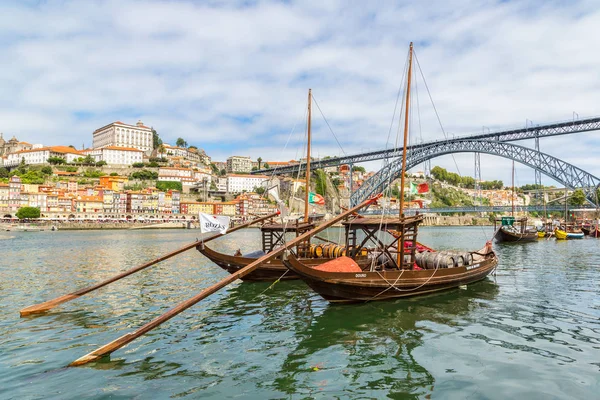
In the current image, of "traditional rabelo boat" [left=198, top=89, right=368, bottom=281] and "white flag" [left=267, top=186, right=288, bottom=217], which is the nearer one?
"white flag" [left=267, top=186, right=288, bottom=217]

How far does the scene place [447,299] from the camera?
12883mm

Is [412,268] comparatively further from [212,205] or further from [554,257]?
[212,205]

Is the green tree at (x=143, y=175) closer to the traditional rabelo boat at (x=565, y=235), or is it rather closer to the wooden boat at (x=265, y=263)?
the traditional rabelo boat at (x=565, y=235)

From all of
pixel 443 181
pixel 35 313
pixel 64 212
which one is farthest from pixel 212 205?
pixel 443 181

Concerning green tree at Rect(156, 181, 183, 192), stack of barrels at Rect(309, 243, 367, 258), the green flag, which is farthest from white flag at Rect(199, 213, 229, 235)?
green tree at Rect(156, 181, 183, 192)

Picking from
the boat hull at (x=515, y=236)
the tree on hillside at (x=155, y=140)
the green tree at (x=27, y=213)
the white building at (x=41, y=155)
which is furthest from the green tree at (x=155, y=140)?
the boat hull at (x=515, y=236)

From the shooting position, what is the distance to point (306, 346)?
8.48 m

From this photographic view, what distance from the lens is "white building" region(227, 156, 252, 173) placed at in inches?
6348

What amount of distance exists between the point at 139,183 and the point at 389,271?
402 ft

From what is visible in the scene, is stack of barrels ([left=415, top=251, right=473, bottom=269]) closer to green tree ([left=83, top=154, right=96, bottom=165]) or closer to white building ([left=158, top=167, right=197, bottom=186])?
white building ([left=158, top=167, right=197, bottom=186])

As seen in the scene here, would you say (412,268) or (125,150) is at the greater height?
(125,150)

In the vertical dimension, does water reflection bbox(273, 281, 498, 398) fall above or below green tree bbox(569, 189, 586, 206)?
below

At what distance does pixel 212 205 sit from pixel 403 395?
108540 mm

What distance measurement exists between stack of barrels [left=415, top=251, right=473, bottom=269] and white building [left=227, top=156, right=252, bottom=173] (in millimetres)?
149723
